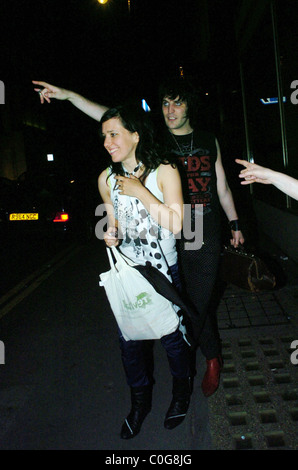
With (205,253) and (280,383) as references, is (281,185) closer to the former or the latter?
(205,253)

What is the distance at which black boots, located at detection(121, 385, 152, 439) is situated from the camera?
252cm

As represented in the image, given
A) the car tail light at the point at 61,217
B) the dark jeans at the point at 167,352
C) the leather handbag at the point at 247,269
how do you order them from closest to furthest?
the dark jeans at the point at 167,352 < the leather handbag at the point at 247,269 < the car tail light at the point at 61,217

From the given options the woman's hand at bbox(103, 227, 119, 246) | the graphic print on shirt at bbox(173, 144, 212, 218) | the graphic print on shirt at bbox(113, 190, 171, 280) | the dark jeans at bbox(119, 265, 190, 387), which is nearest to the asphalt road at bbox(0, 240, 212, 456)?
the dark jeans at bbox(119, 265, 190, 387)

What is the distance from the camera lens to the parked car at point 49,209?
9.08 m

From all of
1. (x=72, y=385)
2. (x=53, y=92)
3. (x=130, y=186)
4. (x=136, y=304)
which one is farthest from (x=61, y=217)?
(x=130, y=186)

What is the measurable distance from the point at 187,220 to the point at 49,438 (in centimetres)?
175

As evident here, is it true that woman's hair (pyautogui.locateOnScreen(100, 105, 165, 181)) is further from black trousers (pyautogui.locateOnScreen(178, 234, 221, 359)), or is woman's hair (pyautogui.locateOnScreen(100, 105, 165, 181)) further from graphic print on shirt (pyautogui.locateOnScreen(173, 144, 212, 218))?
black trousers (pyautogui.locateOnScreen(178, 234, 221, 359))

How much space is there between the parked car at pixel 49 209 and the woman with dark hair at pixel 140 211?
6751 millimetres

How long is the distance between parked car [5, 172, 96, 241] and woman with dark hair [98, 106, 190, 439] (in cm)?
675

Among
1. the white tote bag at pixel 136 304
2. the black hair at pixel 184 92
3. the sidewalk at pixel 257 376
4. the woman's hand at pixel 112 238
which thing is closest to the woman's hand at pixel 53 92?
the black hair at pixel 184 92

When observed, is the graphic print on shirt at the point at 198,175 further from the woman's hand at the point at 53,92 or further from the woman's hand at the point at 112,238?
the woman's hand at the point at 53,92

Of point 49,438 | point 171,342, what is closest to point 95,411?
point 49,438

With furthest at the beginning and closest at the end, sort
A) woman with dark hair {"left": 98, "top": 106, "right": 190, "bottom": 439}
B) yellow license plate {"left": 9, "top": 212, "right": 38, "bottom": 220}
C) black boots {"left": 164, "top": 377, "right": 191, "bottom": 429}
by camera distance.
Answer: yellow license plate {"left": 9, "top": 212, "right": 38, "bottom": 220} < black boots {"left": 164, "top": 377, "right": 191, "bottom": 429} < woman with dark hair {"left": 98, "top": 106, "right": 190, "bottom": 439}

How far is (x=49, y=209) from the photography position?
912 centimetres
